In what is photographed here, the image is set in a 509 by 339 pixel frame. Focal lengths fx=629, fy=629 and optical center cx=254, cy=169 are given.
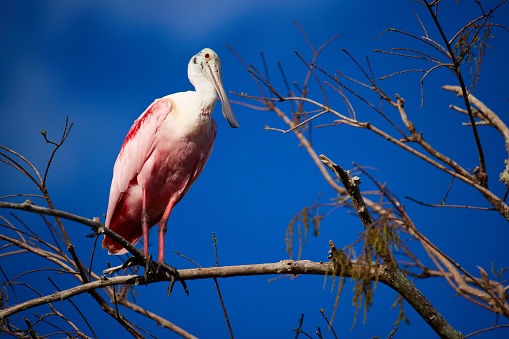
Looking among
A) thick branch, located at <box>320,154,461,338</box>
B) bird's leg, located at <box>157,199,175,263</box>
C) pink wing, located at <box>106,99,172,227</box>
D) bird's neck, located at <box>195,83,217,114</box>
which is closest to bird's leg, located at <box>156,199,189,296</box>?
A: bird's leg, located at <box>157,199,175,263</box>

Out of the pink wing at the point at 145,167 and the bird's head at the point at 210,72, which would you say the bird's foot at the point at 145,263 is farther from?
the bird's head at the point at 210,72

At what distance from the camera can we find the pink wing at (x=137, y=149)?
11.6ft

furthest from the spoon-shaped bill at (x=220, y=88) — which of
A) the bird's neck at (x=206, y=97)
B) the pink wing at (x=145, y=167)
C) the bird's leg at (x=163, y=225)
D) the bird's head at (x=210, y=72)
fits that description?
the bird's leg at (x=163, y=225)

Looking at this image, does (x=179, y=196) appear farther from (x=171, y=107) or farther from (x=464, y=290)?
(x=464, y=290)

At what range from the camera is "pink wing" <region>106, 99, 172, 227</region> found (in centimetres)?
354

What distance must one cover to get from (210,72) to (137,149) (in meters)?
0.72

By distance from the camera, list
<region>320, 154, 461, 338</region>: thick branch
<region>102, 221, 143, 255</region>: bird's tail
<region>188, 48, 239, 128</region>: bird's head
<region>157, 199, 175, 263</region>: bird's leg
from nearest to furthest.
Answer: <region>320, 154, 461, 338</region>: thick branch → <region>157, 199, 175, 263</region>: bird's leg → <region>102, 221, 143, 255</region>: bird's tail → <region>188, 48, 239, 128</region>: bird's head

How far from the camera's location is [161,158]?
350 cm

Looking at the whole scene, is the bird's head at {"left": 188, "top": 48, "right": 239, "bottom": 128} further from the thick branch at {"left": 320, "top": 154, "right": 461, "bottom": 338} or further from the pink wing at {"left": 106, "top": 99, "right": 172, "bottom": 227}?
the thick branch at {"left": 320, "top": 154, "right": 461, "bottom": 338}

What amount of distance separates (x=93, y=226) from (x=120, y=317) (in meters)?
0.63

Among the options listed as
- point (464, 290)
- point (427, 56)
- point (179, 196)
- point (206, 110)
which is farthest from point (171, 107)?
point (464, 290)

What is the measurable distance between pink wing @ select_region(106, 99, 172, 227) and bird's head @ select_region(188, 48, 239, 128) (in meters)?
0.33

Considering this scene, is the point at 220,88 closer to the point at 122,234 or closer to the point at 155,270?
the point at 122,234

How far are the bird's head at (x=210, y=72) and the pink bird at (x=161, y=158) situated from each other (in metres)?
0.06
